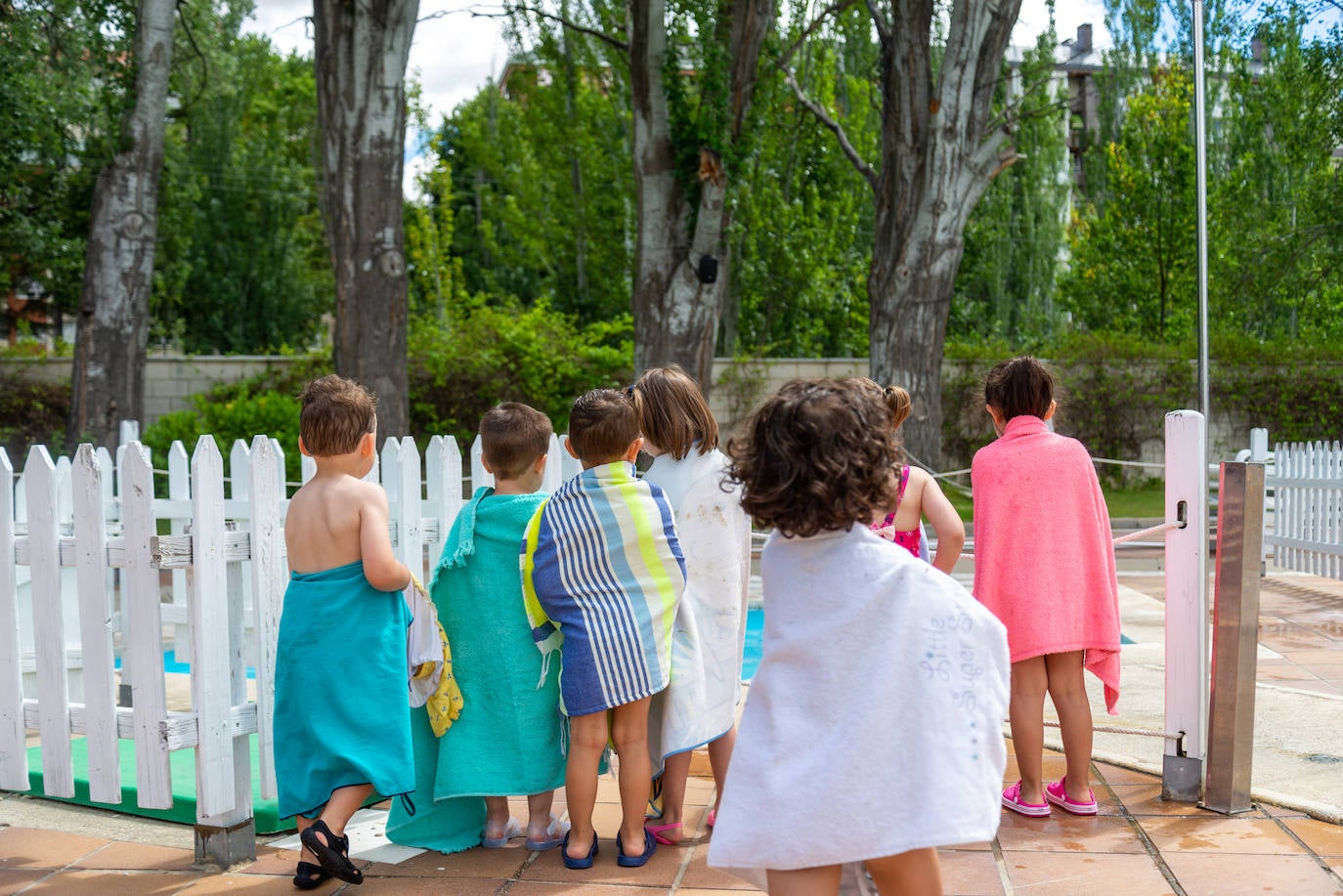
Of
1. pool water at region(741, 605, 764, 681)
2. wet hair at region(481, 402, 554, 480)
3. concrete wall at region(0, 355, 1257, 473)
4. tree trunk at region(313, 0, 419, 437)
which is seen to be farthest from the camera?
concrete wall at region(0, 355, 1257, 473)

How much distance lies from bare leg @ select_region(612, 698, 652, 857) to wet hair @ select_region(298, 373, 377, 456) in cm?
114

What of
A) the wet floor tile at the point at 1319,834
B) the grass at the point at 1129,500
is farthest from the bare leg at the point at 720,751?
the grass at the point at 1129,500

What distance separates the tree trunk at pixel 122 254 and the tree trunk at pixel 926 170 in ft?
24.8

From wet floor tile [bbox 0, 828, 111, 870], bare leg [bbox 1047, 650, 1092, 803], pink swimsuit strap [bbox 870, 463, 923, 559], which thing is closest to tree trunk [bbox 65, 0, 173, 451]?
wet floor tile [bbox 0, 828, 111, 870]

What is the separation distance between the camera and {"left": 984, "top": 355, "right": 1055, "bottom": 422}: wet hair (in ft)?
12.8

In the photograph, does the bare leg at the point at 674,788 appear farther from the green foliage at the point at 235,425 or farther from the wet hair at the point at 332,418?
the green foliage at the point at 235,425

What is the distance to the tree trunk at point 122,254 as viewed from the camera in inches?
462

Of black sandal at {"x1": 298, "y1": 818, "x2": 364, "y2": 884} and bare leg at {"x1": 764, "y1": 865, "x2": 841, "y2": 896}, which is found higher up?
bare leg at {"x1": 764, "y1": 865, "x2": 841, "y2": 896}

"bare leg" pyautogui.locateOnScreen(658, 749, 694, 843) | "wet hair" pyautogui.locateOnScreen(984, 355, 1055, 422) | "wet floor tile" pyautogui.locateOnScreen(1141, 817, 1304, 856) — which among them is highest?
"wet hair" pyautogui.locateOnScreen(984, 355, 1055, 422)

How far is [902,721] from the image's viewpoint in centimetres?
221

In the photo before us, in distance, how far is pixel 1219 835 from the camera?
3.72m

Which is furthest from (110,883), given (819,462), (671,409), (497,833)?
(819,462)

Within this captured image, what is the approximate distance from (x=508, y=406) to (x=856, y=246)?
82.3ft

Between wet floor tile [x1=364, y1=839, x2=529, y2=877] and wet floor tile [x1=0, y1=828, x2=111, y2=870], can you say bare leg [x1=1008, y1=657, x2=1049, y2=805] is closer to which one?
wet floor tile [x1=364, y1=839, x2=529, y2=877]
